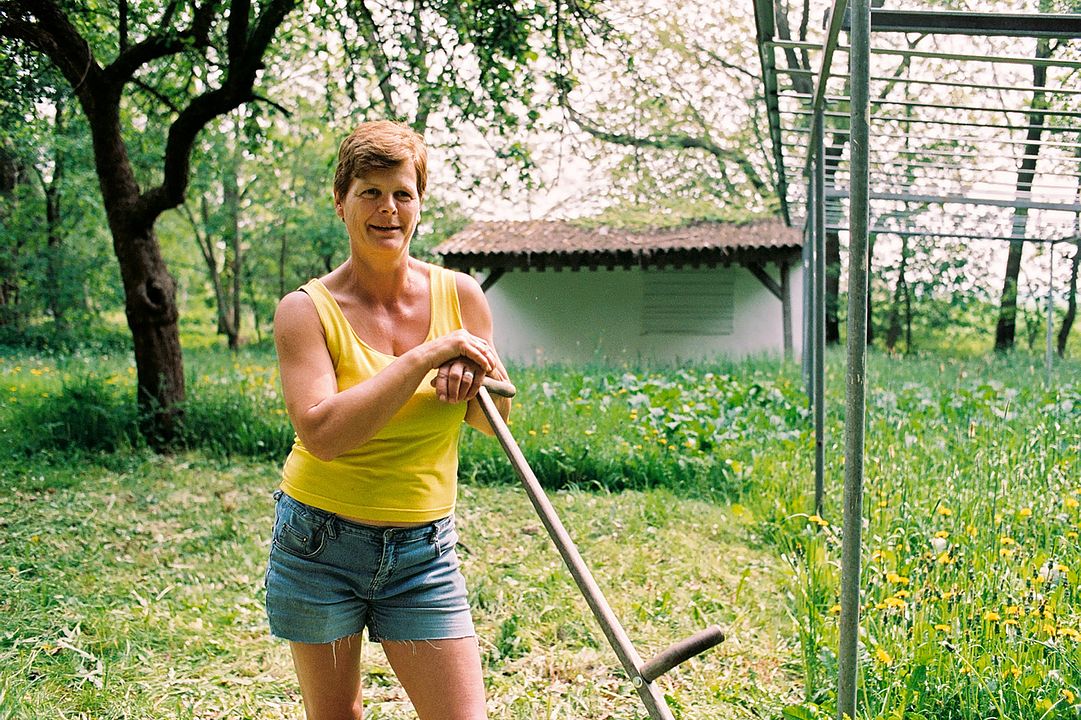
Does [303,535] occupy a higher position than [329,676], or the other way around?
[303,535]

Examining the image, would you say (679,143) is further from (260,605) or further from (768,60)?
(260,605)

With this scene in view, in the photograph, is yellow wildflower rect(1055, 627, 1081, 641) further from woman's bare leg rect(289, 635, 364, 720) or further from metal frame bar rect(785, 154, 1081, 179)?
metal frame bar rect(785, 154, 1081, 179)

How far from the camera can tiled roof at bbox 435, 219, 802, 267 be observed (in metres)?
13.7

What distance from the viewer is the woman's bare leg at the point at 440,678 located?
6.30 feet

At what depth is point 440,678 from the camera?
192 cm

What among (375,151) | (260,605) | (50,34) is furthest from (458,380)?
(50,34)

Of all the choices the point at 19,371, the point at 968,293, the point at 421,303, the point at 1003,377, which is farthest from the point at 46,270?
the point at 968,293

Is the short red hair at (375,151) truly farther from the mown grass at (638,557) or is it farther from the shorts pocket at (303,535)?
the mown grass at (638,557)

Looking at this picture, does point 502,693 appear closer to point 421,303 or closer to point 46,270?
point 421,303

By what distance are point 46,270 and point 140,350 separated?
440 inches

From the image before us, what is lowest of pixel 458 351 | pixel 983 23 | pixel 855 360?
pixel 855 360

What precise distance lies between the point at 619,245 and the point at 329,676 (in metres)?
12.3

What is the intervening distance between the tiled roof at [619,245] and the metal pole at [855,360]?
11582 millimetres

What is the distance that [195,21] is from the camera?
646 cm
